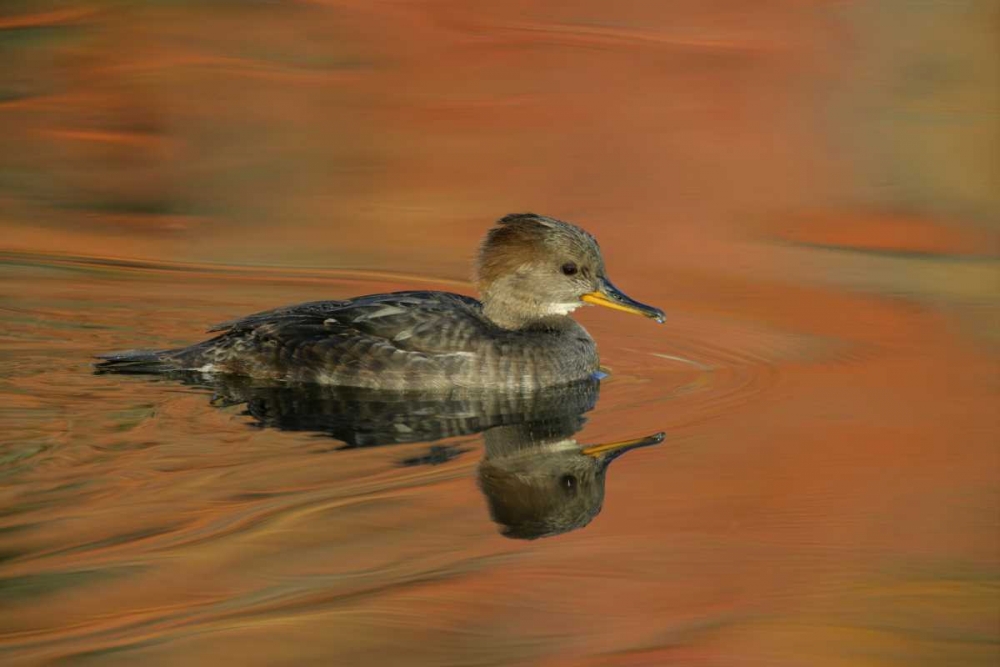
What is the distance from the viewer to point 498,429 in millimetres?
8508

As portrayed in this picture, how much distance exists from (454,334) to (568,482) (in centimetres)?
177

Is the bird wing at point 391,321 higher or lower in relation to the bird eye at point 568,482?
higher

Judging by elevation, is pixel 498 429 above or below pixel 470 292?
below

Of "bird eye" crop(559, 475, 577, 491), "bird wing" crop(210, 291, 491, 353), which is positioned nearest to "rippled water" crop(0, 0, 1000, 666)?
"bird eye" crop(559, 475, 577, 491)

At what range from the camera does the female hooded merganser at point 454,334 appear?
9.13 meters

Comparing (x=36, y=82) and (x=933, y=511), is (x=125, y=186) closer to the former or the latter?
(x=36, y=82)

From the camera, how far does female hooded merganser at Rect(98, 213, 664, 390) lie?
30.0 ft

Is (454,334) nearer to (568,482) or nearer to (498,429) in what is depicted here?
(498,429)

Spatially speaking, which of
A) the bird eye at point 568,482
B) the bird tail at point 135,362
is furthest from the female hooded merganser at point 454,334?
the bird eye at point 568,482

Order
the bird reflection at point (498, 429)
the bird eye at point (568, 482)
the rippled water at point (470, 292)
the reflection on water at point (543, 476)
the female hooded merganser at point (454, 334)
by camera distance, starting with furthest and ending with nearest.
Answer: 1. the female hooded merganser at point (454, 334)
2. the bird eye at point (568, 482)
3. the bird reflection at point (498, 429)
4. the reflection on water at point (543, 476)
5. the rippled water at point (470, 292)

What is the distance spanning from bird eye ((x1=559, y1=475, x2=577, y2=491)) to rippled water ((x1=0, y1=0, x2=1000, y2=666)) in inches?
0.7

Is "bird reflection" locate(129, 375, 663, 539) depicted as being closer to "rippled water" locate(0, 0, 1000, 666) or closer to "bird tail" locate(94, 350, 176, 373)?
"rippled water" locate(0, 0, 1000, 666)

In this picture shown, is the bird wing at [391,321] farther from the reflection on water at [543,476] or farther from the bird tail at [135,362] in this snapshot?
the reflection on water at [543,476]

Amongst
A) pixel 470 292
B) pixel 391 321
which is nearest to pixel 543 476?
pixel 391 321
